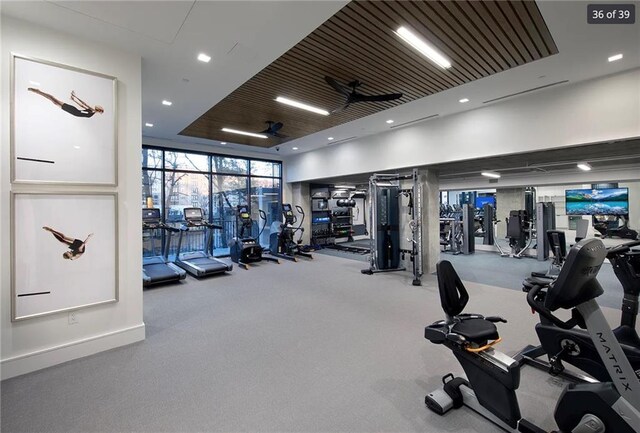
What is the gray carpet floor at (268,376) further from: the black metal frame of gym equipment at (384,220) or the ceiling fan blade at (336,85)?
the ceiling fan blade at (336,85)

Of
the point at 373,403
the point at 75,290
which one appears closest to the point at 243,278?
the point at 75,290

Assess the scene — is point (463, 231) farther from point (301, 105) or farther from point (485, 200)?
point (301, 105)

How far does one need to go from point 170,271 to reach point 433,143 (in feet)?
20.6

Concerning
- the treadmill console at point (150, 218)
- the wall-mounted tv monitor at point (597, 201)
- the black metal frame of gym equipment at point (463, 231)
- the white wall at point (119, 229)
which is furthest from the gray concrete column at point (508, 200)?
the white wall at point (119, 229)

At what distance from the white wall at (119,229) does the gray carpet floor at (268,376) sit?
18 cm

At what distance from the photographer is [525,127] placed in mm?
4648

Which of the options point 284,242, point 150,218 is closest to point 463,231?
point 284,242

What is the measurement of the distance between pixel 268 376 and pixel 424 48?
4102 millimetres

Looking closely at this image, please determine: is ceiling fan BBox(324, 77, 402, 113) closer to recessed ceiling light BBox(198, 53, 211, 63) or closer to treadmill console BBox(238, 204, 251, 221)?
recessed ceiling light BBox(198, 53, 211, 63)

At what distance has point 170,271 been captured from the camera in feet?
18.7

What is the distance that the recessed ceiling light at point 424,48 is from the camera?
3.11 metres

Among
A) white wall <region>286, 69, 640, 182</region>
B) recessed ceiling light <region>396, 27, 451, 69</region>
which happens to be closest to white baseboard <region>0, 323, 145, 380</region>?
recessed ceiling light <region>396, 27, 451, 69</region>

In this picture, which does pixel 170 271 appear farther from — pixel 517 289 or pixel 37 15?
pixel 517 289

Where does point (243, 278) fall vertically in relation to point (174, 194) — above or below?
below
